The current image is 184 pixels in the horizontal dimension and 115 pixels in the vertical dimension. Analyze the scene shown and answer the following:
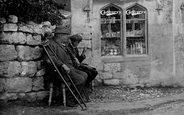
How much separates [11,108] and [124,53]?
4.38 metres

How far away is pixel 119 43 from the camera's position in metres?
9.95

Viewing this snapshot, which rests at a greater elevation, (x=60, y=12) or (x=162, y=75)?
(x=60, y=12)

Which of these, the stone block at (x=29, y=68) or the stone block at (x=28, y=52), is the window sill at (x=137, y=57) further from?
the stone block at (x=29, y=68)

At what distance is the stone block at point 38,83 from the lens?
24.2 ft

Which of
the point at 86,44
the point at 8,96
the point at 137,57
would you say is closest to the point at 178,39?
the point at 137,57

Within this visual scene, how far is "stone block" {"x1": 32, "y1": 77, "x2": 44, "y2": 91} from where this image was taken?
739cm

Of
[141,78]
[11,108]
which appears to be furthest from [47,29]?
[141,78]

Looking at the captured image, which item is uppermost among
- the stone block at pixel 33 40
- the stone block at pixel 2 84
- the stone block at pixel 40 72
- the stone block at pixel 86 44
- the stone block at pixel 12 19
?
the stone block at pixel 12 19

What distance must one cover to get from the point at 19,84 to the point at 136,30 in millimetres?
4634

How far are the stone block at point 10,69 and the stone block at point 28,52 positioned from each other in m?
0.21

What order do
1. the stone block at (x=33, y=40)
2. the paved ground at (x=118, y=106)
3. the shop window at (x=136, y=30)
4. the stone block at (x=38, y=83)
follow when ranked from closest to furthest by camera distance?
the paved ground at (x=118, y=106) < the stone block at (x=33, y=40) < the stone block at (x=38, y=83) < the shop window at (x=136, y=30)

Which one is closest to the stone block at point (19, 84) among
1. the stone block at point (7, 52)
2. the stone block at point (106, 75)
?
the stone block at point (7, 52)

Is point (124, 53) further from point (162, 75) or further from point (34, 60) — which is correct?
point (34, 60)

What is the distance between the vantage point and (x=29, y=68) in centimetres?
727
